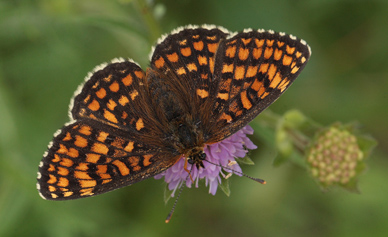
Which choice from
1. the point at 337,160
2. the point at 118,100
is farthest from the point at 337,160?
the point at 118,100

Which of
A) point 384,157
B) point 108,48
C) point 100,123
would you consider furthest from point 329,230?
point 108,48

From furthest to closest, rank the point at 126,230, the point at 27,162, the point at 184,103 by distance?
the point at 126,230, the point at 27,162, the point at 184,103

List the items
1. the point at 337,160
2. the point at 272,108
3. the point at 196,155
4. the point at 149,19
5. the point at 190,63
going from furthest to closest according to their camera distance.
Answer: the point at 272,108 < the point at 149,19 < the point at 337,160 < the point at 190,63 < the point at 196,155

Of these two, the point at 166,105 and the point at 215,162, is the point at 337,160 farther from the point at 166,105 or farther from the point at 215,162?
the point at 166,105

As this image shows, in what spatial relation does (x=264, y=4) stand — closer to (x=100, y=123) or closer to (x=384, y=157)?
(x=384, y=157)

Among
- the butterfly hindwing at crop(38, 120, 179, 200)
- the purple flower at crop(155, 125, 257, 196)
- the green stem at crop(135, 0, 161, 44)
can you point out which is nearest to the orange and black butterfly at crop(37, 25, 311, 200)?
the butterfly hindwing at crop(38, 120, 179, 200)
